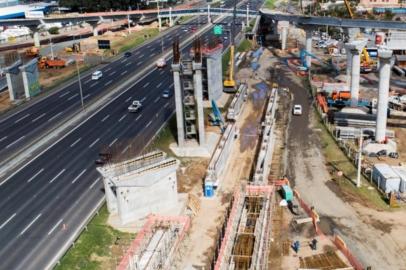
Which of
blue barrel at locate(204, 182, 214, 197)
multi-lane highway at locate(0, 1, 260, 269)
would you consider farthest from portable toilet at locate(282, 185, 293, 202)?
multi-lane highway at locate(0, 1, 260, 269)

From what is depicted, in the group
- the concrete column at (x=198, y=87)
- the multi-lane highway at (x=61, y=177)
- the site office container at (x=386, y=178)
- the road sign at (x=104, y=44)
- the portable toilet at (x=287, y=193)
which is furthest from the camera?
the road sign at (x=104, y=44)

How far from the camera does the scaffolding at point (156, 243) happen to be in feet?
157

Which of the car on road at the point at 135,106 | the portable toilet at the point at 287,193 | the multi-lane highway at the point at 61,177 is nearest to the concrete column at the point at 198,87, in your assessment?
the multi-lane highway at the point at 61,177

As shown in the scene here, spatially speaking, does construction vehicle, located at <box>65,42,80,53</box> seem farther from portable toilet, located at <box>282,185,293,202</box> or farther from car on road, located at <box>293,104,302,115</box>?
portable toilet, located at <box>282,185,293,202</box>

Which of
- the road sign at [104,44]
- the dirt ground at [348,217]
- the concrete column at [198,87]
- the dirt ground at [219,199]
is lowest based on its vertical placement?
the dirt ground at [348,217]

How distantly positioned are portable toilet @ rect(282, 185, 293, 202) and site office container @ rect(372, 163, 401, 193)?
11.9 meters

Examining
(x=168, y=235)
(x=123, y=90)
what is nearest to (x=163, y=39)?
(x=123, y=90)

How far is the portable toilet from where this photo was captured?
60.6 metres

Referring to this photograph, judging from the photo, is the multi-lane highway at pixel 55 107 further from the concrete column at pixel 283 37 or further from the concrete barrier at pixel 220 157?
the concrete column at pixel 283 37

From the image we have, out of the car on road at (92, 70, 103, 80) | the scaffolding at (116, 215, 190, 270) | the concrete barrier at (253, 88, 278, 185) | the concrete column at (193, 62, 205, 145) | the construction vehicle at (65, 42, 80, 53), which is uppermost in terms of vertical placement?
the concrete column at (193, 62, 205, 145)

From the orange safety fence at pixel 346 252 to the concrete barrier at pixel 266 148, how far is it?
13183 millimetres

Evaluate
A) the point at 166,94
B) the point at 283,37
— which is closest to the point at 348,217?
the point at 166,94

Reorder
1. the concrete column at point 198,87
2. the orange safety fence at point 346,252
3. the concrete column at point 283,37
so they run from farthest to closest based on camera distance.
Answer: the concrete column at point 283,37
the concrete column at point 198,87
the orange safety fence at point 346,252

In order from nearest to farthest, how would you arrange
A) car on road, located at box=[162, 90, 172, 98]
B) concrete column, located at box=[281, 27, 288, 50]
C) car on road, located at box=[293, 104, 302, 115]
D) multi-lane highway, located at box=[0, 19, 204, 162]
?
1. multi-lane highway, located at box=[0, 19, 204, 162]
2. car on road, located at box=[293, 104, 302, 115]
3. car on road, located at box=[162, 90, 172, 98]
4. concrete column, located at box=[281, 27, 288, 50]
